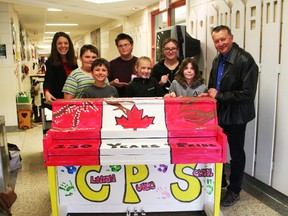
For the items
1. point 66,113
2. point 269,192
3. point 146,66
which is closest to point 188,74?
point 146,66

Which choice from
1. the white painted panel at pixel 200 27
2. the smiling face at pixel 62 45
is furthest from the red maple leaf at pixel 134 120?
the white painted panel at pixel 200 27

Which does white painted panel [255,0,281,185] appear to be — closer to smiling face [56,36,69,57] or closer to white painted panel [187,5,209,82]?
white painted panel [187,5,209,82]

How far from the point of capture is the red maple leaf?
201 cm

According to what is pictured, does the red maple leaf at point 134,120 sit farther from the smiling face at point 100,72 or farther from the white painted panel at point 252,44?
the white painted panel at point 252,44

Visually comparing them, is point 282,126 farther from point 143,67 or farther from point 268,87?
point 143,67

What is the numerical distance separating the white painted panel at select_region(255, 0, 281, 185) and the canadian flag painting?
946 mm

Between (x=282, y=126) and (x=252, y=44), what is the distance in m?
0.85

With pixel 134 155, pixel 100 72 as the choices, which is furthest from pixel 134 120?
pixel 100 72

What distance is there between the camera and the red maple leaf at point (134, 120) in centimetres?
201

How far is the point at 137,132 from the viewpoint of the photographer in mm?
1972

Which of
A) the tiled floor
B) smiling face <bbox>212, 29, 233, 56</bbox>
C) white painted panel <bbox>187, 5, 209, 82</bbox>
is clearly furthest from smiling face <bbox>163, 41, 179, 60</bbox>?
the tiled floor

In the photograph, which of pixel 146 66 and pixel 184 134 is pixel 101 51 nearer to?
pixel 146 66

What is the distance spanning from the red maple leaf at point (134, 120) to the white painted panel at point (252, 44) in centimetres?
140

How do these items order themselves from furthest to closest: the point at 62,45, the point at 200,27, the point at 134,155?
the point at 200,27
the point at 62,45
the point at 134,155
